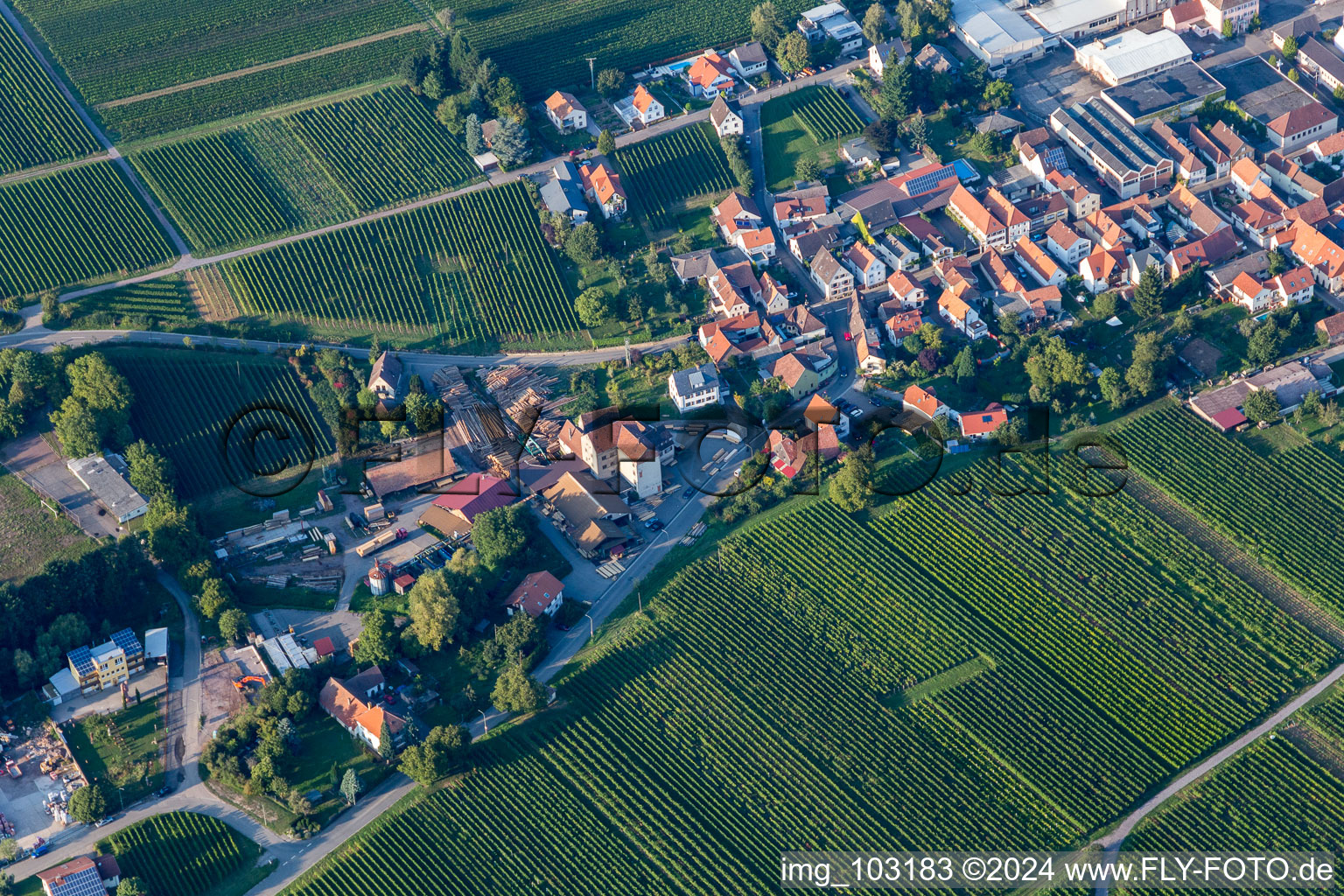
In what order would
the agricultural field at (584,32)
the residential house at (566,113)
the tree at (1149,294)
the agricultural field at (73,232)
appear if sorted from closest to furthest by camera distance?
the tree at (1149,294)
the agricultural field at (73,232)
the residential house at (566,113)
the agricultural field at (584,32)

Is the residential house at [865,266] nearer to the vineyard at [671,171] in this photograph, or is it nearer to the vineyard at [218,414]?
the vineyard at [671,171]

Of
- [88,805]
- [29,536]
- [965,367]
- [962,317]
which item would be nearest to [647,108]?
[962,317]

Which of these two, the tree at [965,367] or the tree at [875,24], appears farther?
the tree at [875,24]

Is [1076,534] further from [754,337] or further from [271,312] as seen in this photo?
[271,312]

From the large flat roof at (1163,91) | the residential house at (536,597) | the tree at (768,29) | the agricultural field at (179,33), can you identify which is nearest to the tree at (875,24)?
the tree at (768,29)

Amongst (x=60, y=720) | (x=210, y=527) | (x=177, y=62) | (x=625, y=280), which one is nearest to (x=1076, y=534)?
(x=625, y=280)

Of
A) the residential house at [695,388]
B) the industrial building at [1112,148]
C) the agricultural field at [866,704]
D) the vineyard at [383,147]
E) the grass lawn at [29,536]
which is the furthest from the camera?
the vineyard at [383,147]

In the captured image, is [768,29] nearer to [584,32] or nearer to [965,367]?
[584,32]
